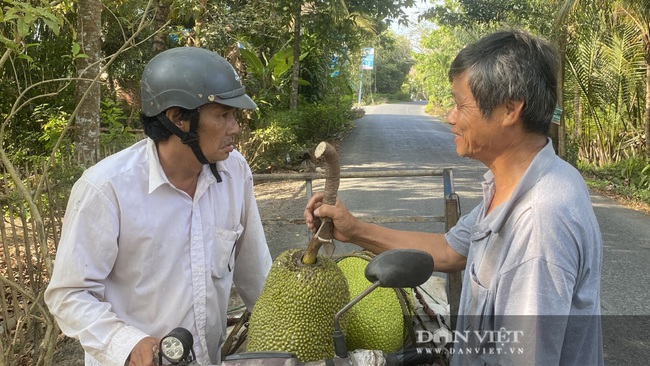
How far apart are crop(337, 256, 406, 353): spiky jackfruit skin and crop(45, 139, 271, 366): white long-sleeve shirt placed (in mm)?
454

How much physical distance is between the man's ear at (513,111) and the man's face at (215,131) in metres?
0.80

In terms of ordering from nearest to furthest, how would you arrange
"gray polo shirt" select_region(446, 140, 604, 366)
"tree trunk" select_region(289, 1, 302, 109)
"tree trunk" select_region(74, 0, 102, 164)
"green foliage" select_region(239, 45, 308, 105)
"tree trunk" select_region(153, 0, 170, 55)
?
"gray polo shirt" select_region(446, 140, 604, 366), "tree trunk" select_region(74, 0, 102, 164), "tree trunk" select_region(153, 0, 170, 55), "tree trunk" select_region(289, 1, 302, 109), "green foliage" select_region(239, 45, 308, 105)

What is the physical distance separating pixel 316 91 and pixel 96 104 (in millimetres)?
11149

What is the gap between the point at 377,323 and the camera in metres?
1.87

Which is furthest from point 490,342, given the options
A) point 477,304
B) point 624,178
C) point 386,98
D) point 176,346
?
point 386,98

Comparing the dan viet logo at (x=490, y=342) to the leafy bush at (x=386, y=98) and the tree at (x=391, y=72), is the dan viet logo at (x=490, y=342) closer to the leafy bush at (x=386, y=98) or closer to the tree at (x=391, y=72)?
the leafy bush at (x=386, y=98)

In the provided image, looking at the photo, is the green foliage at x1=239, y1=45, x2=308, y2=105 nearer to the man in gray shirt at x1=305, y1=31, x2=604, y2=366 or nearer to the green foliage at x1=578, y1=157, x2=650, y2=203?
the green foliage at x1=578, y1=157, x2=650, y2=203

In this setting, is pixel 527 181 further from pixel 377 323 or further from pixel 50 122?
pixel 50 122

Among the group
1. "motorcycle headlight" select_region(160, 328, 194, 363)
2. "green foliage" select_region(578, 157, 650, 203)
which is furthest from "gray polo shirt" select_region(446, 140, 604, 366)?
"green foliage" select_region(578, 157, 650, 203)

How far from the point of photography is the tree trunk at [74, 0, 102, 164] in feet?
15.7

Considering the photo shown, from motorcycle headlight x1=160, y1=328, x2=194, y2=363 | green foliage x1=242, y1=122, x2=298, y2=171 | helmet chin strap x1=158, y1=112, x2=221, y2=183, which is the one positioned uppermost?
helmet chin strap x1=158, y1=112, x2=221, y2=183

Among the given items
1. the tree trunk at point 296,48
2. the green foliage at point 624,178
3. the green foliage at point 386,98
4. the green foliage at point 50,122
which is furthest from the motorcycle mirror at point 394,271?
the green foliage at point 386,98

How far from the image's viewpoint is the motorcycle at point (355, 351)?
46.4 inches

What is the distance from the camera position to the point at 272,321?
154cm
